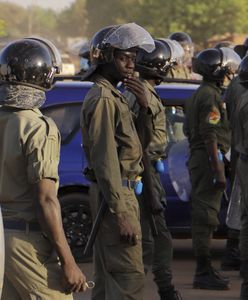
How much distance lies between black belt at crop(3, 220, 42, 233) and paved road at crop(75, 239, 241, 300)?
365cm

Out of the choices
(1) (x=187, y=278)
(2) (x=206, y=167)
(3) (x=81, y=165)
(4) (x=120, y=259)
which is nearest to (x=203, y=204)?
(2) (x=206, y=167)

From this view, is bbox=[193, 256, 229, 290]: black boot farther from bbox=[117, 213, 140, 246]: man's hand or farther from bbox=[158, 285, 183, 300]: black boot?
bbox=[117, 213, 140, 246]: man's hand

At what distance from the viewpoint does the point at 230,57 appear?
31.3ft

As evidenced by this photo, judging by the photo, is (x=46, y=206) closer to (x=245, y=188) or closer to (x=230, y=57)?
(x=245, y=188)

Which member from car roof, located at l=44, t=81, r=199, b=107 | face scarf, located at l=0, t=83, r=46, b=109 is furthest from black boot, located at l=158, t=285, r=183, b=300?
face scarf, located at l=0, t=83, r=46, b=109

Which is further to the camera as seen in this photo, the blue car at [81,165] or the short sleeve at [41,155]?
the blue car at [81,165]

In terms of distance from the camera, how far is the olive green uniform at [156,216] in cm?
756

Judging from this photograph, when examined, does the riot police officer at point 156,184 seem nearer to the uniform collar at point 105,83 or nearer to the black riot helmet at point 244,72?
the black riot helmet at point 244,72

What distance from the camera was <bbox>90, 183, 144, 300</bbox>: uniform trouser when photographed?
628cm

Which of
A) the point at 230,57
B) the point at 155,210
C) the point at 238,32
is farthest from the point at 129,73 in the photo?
the point at 238,32

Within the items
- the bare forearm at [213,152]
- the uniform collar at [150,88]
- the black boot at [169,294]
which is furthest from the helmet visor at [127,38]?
the bare forearm at [213,152]

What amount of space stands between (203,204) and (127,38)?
282 cm

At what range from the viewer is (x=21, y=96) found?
534cm

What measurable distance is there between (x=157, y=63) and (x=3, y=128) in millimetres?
3122
